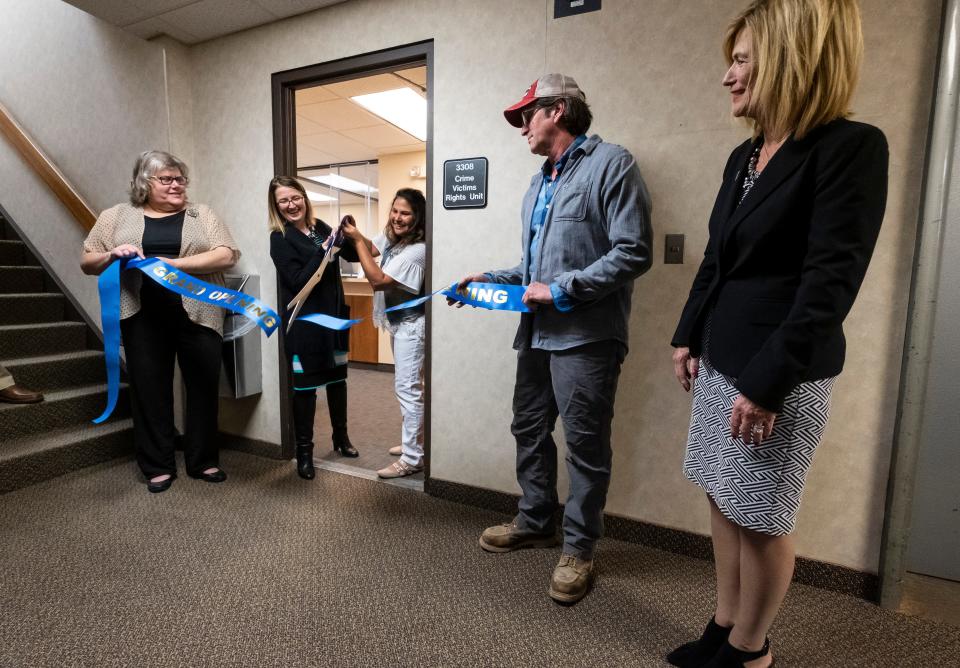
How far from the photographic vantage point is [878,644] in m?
1.50

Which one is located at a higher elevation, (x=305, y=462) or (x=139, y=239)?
(x=139, y=239)

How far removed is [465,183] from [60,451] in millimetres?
2471

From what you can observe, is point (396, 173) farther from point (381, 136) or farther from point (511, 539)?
point (511, 539)

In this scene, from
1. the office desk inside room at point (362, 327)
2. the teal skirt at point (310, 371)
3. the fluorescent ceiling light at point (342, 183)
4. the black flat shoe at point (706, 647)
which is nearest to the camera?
the black flat shoe at point (706, 647)

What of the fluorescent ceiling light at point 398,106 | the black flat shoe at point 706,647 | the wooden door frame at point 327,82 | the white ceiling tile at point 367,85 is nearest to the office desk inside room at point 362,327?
the fluorescent ceiling light at point 398,106

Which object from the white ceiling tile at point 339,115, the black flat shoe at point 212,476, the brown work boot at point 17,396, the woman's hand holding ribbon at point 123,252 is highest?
the white ceiling tile at point 339,115

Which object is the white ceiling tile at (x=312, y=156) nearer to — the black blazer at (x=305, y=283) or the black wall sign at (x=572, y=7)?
the black blazer at (x=305, y=283)

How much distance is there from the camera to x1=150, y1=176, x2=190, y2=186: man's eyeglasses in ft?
7.79

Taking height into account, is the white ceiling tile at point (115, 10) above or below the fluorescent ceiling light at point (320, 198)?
below

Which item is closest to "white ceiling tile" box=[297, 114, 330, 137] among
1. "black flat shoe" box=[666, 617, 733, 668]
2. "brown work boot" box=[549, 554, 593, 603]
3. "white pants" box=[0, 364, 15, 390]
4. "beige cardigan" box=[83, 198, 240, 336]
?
"beige cardigan" box=[83, 198, 240, 336]

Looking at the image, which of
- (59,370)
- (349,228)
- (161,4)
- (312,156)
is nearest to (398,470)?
(349,228)

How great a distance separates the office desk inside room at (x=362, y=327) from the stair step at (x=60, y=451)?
3.10 meters

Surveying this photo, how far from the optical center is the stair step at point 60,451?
2.40 metres

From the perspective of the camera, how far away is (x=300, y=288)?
248 cm
